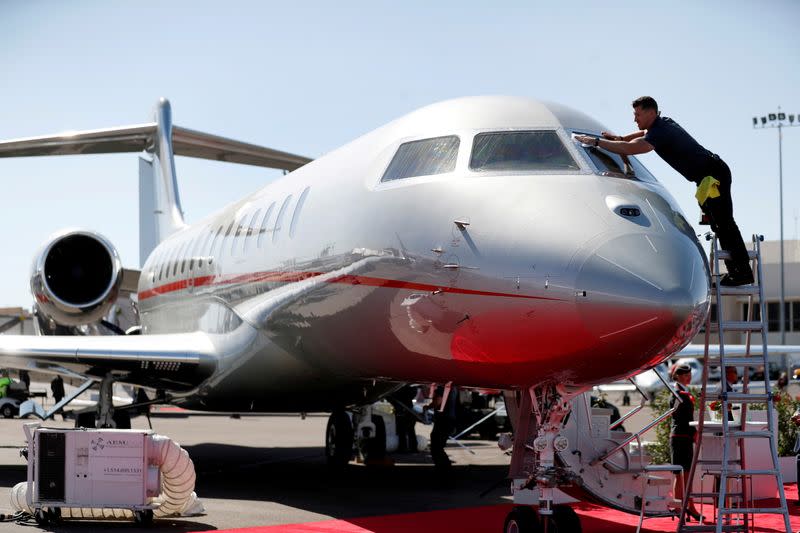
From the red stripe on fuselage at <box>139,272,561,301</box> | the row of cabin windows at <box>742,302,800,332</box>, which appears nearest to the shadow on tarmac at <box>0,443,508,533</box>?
the red stripe on fuselage at <box>139,272,561,301</box>

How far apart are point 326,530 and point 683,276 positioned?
406 centimetres

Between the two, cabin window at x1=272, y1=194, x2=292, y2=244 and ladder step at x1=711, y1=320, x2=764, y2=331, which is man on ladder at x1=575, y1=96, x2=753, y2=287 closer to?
ladder step at x1=711, y1=320, x2=764, y2=331

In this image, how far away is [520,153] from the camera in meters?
8.24

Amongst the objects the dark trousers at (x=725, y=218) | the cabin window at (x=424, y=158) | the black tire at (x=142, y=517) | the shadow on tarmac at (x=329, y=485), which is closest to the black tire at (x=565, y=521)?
the shadow on tarmac at (x=329, y=485)

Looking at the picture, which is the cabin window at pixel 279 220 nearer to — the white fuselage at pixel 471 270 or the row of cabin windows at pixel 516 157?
the white fuselage at pixel 471 270

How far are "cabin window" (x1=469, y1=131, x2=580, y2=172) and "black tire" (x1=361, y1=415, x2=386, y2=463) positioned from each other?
8390 millimetres

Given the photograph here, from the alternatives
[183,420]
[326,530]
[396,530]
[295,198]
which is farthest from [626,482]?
[183,420]

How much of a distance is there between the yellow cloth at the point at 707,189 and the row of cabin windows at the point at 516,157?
0.71 meters

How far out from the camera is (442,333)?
7.85 meters

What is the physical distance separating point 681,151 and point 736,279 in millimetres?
1051

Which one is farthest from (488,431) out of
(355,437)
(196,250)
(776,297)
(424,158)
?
(776,297)

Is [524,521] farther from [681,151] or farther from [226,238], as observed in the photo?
[226,238]

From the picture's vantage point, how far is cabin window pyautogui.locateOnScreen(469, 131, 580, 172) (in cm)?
804

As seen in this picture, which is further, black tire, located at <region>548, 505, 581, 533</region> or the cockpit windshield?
the cockpit windshield
